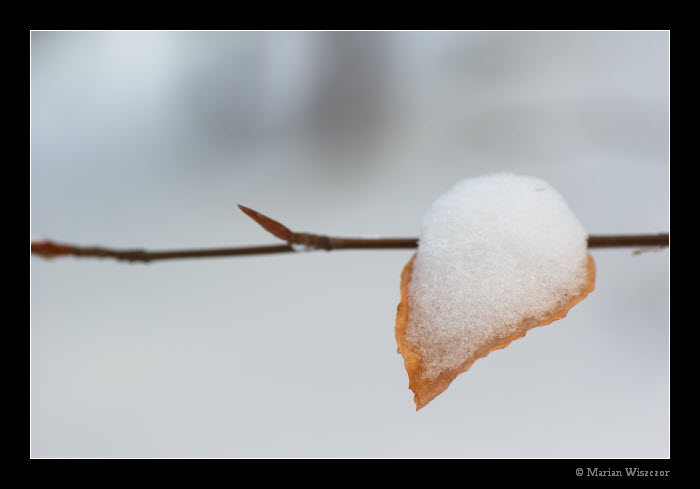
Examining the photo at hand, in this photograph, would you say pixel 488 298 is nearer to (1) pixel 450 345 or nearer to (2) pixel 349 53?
(1) pixel 450 345

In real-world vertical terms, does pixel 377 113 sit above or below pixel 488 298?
above

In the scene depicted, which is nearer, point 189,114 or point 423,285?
point 423,285

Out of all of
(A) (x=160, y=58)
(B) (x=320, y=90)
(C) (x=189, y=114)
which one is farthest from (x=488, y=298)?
(A) (x=160, y=58)

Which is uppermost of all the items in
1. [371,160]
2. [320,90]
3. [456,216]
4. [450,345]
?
[320,90]

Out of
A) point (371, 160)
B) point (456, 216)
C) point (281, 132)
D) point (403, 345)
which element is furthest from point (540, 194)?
point (281, 132)
